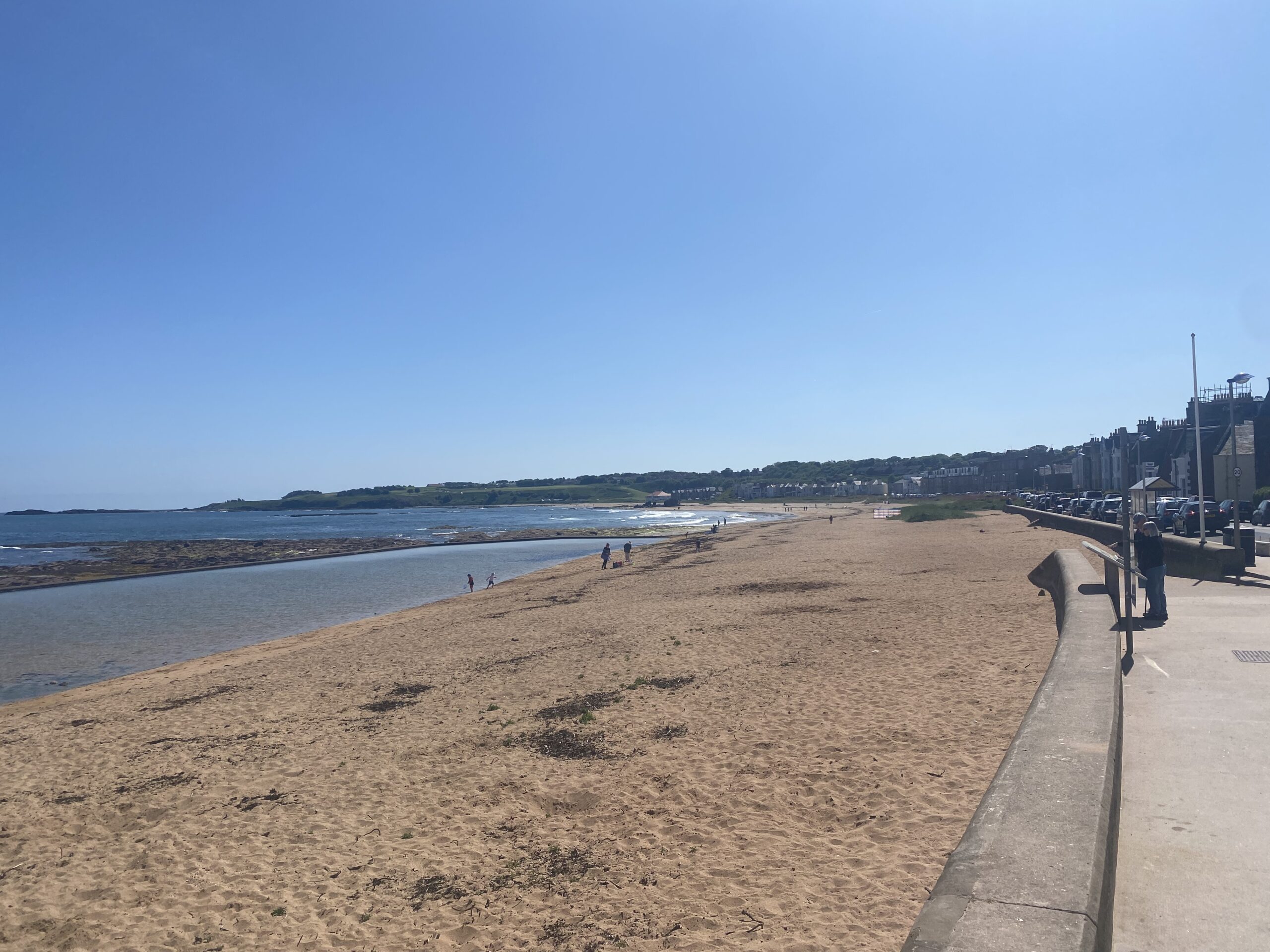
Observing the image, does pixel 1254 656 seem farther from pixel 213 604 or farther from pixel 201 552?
pixel 201 552

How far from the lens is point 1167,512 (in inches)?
1261

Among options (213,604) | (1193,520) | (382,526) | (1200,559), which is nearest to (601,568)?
(213,604)

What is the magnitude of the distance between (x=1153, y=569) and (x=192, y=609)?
1367 inches

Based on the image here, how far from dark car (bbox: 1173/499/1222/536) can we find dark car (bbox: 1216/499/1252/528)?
20 centimetres

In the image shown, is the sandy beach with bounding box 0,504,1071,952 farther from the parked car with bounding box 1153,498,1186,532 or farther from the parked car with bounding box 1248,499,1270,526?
the parked car with bounding box 1248,499,1270,526

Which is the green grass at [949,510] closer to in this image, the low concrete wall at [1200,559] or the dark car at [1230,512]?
the dark car at [1230,512]

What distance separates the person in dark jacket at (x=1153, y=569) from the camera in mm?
9508

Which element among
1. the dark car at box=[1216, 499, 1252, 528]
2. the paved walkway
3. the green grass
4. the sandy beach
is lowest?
the sandy beach

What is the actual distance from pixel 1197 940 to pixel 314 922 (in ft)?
18.3

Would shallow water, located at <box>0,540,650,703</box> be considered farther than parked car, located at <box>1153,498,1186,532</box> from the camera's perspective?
No

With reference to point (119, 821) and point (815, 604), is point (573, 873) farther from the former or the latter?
point (815, 604)

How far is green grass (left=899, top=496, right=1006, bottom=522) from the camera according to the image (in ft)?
206

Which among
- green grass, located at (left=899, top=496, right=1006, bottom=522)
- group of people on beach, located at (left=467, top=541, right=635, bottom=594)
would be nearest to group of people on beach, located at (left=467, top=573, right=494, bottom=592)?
group of people on beach, located at (left=467, top=541, right=635, bottom=594)

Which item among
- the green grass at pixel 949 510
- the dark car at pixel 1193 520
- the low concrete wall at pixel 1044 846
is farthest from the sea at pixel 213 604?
the dark car at pixel 1193 520
